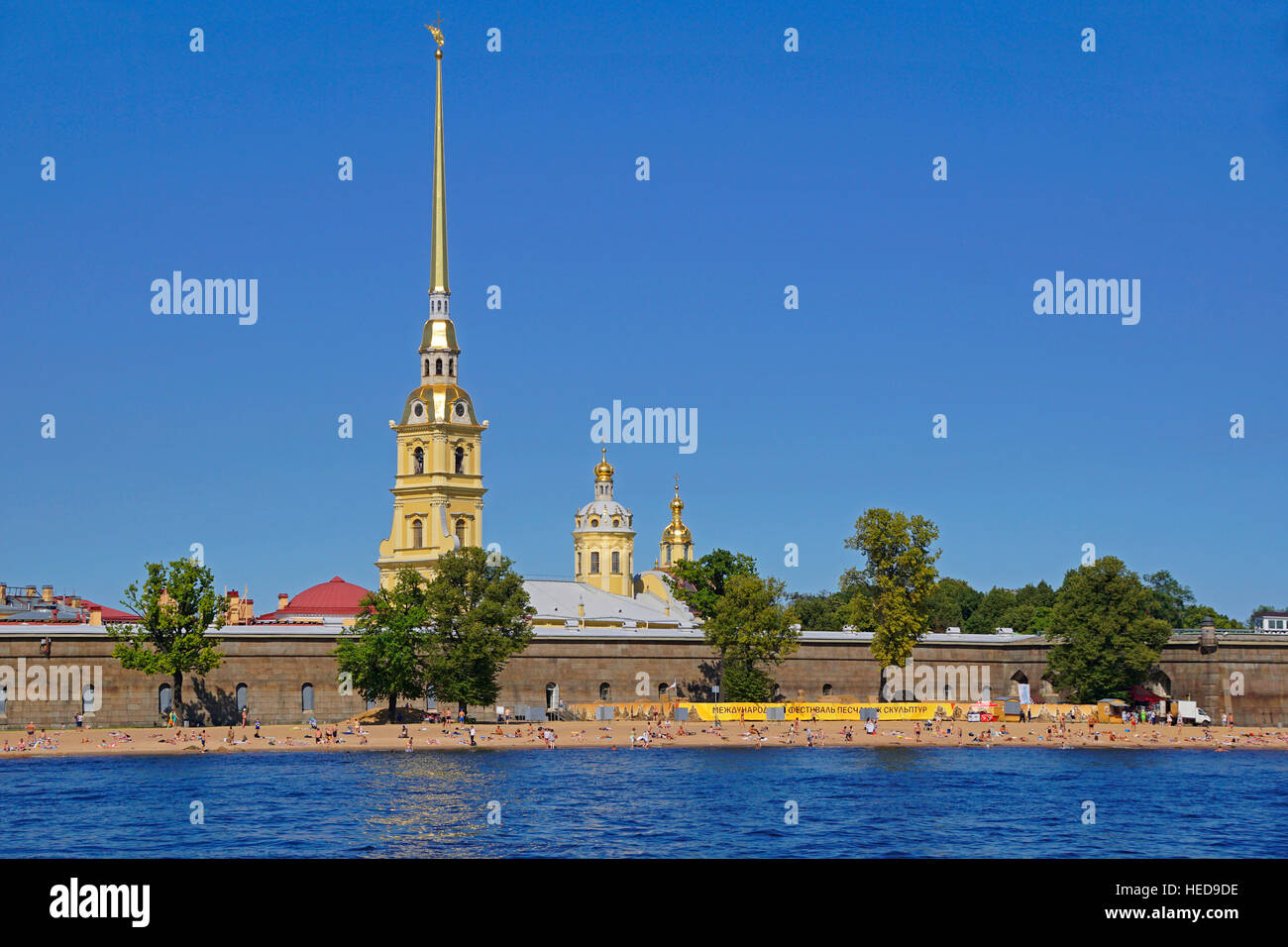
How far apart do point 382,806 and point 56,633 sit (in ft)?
108

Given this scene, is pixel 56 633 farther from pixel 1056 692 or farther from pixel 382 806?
pixel 1056 692

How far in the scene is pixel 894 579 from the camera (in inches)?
3376

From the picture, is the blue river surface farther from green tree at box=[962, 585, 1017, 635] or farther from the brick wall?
green tree at box=[962, 585, 1017, 635]

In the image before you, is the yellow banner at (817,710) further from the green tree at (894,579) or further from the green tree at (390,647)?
the green tree at (390,647)

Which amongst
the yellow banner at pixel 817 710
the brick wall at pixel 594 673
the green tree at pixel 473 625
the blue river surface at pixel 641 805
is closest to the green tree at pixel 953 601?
the brick wall at pixel 594 673

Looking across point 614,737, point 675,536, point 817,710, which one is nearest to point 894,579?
point 817,710

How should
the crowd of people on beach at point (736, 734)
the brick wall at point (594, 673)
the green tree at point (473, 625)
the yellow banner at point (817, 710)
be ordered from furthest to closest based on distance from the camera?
the yellow banner at point (817, 710) < the green tree at point (473, 625) < the brick wall at point (594, 673) < the crowd of people on beach at point (736, 734)

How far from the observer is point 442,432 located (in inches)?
4126

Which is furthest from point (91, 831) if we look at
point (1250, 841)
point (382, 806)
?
point (1250, 841)

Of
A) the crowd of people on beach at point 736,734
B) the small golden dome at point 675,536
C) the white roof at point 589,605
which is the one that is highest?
the small golden dome at point 675,536

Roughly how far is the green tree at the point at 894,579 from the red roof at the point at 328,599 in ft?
222

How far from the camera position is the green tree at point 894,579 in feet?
278

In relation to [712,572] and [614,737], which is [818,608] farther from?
[614,737]

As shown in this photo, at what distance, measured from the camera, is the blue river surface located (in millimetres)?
38938
